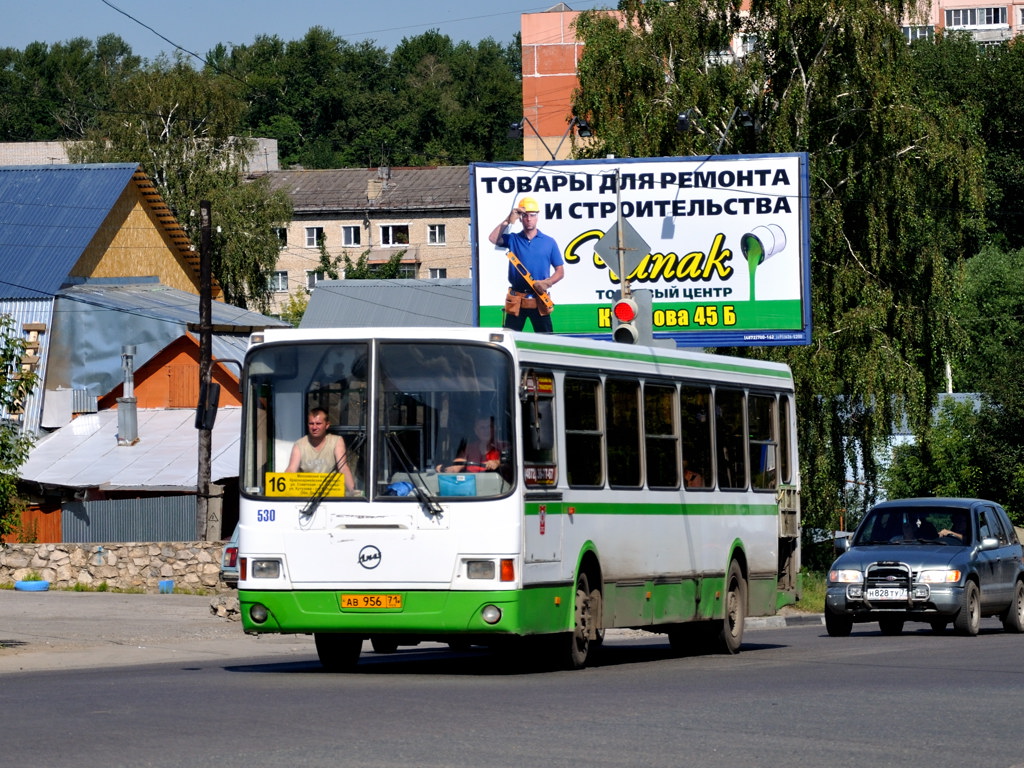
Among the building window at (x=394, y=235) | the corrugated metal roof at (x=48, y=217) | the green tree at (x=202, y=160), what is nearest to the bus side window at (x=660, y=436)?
the corrugated metal roof at (x=48, y=217)

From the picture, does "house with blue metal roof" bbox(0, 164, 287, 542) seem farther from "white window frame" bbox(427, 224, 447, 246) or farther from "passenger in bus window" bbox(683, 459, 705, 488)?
"white window frame" bbox(427, 224, 447, 246)

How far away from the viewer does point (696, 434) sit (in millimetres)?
17031

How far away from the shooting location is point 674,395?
16578mm

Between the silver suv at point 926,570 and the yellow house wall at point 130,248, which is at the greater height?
the yellow house wall at point 130,248

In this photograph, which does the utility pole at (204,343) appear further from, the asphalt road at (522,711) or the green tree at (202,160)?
the green tree at (202,160)

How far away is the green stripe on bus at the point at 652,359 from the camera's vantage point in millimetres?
14469

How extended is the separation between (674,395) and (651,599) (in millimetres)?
1886

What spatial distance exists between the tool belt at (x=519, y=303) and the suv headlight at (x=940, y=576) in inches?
537

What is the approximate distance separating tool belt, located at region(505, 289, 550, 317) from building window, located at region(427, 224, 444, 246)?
75540mm

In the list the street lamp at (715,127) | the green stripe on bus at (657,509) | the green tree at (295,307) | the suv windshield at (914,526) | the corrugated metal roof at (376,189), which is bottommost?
the suv windshield at (914,526)

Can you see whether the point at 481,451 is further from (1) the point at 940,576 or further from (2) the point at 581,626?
(1) the point at 940,576

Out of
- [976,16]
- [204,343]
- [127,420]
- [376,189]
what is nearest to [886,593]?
[204,343]

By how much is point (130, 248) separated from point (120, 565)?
2386 centimetres

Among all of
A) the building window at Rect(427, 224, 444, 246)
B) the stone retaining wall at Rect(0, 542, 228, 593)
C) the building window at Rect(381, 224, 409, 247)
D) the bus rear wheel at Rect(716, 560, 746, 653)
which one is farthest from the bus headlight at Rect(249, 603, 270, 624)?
the building window at Rect(381, 224, 409, 247)
